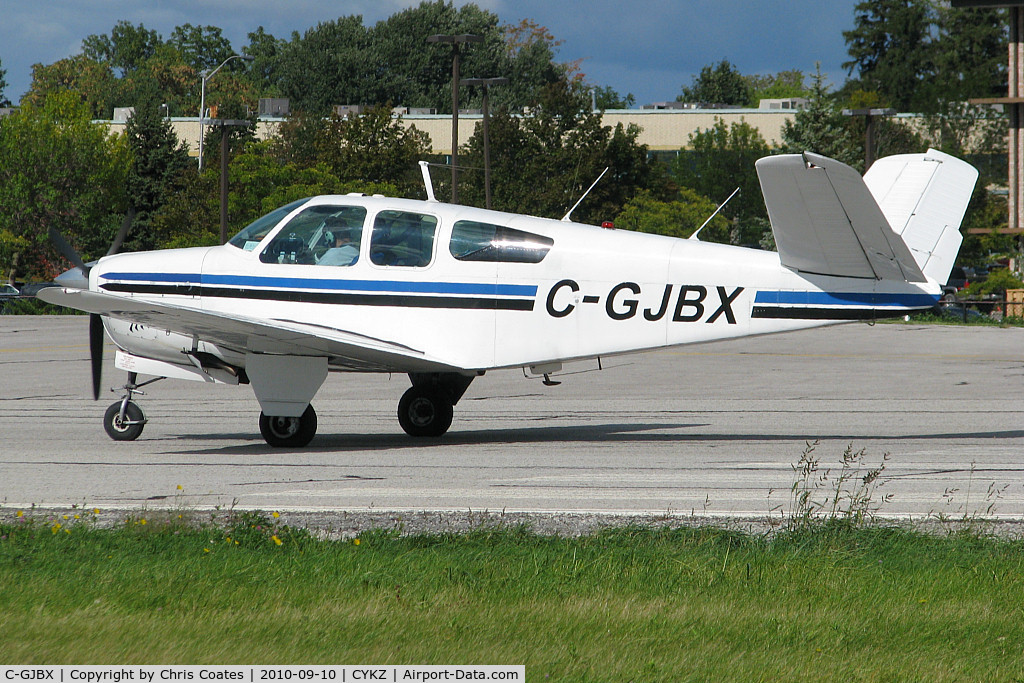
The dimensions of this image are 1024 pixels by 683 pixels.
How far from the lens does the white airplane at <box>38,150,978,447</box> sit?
34.1ft

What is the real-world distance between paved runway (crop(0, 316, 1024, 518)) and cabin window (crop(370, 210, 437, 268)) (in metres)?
2.00

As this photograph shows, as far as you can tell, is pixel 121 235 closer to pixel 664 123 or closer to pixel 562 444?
pixel 562 444

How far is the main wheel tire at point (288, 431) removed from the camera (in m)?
11.5

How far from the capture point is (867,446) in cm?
1149

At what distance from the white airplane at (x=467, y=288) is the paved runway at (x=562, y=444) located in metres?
0.96

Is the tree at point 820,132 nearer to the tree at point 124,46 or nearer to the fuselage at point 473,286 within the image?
the fuselage at point 473,286

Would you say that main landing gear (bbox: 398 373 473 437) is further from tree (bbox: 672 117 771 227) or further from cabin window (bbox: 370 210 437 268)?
tree (bbox: 672 117 771 227)

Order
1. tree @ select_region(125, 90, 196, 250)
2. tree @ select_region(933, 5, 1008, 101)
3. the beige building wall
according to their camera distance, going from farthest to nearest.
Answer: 1. tree @ select_region(933, 5, 1008, 101)
2. the beige building wall
3. tree @ select_region(125, 90, 196, 250)

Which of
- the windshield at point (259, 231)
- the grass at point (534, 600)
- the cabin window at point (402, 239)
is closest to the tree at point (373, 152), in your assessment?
the windshield at point (259, 231)

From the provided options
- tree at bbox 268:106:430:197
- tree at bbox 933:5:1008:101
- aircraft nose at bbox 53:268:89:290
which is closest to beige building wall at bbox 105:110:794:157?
tree at bbox 933:5:1008:101

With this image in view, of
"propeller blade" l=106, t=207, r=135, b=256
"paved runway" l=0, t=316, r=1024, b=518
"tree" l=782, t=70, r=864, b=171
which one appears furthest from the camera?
"tree" l=782, t=70, r=864, b=171

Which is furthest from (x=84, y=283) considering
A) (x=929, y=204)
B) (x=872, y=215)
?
(x=929, y=204)

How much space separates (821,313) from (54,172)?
5903cm

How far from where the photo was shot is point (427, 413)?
12.5 metres
